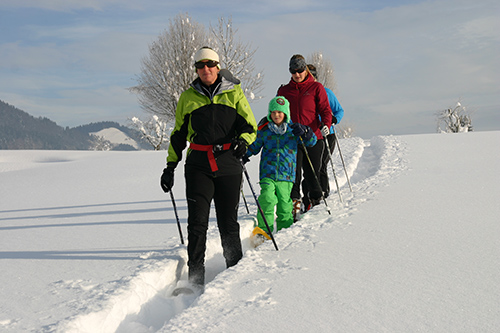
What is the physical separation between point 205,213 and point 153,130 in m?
29.0

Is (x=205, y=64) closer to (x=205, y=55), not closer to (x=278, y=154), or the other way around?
(x=205, y=55)

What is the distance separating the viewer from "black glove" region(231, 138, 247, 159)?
3.28 metres

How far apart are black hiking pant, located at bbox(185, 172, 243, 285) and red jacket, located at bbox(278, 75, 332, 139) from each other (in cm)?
201

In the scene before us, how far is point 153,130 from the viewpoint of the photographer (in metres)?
31.2

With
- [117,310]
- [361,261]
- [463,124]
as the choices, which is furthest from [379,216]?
[463,124]

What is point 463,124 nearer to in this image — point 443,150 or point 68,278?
point 443,150

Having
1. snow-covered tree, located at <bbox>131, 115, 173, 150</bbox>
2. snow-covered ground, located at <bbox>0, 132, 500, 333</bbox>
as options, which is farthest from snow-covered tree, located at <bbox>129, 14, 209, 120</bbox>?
snow-covered ground, located at <bbox>0, 132, 500, 333</bbox>

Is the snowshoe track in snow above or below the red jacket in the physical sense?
below

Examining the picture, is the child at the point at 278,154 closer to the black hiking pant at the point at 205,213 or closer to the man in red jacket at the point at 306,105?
the man in red jacket at the point at 306,105

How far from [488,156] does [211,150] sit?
8244 mm

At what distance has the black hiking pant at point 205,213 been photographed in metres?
3.28

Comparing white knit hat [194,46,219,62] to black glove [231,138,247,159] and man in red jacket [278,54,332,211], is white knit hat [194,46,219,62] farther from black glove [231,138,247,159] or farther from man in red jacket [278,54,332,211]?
man in red jacket [278,54,332,211]

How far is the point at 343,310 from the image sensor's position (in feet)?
7.72

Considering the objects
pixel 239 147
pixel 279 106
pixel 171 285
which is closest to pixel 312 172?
pixel 279 106
